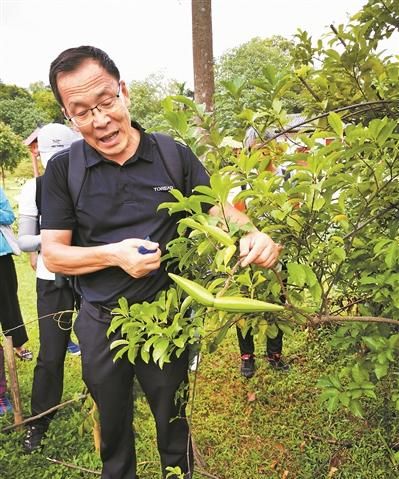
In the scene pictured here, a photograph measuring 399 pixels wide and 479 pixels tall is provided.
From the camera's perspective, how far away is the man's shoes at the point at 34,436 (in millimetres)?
2761

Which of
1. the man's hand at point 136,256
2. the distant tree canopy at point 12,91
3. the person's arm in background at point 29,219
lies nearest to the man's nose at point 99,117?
the man's hand at point 136,256

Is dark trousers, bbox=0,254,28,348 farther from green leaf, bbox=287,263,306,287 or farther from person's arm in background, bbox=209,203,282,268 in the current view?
green leaf, bbox=287,263,306,287

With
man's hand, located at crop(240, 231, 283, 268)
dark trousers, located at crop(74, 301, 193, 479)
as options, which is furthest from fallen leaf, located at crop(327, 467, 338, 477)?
man's hand, located at crop(240, 231, 283, 268)

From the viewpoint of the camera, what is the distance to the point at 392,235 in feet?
4.94

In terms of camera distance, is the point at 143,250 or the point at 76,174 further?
the point at 76,174

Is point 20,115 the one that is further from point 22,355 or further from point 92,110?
point 92,110

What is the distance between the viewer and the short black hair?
1604 millimetres

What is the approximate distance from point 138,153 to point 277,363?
238 centimetres

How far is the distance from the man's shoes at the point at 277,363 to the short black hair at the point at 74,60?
2.55 metres

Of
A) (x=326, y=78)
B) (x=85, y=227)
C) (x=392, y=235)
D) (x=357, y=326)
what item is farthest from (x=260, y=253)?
(x=326, y=78)

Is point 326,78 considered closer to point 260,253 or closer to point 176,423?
point 260,253

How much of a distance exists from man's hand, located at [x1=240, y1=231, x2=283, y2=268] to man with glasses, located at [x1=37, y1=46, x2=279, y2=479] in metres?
0.38

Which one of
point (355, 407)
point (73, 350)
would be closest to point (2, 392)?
point (73, 350)

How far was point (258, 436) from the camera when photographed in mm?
2883
